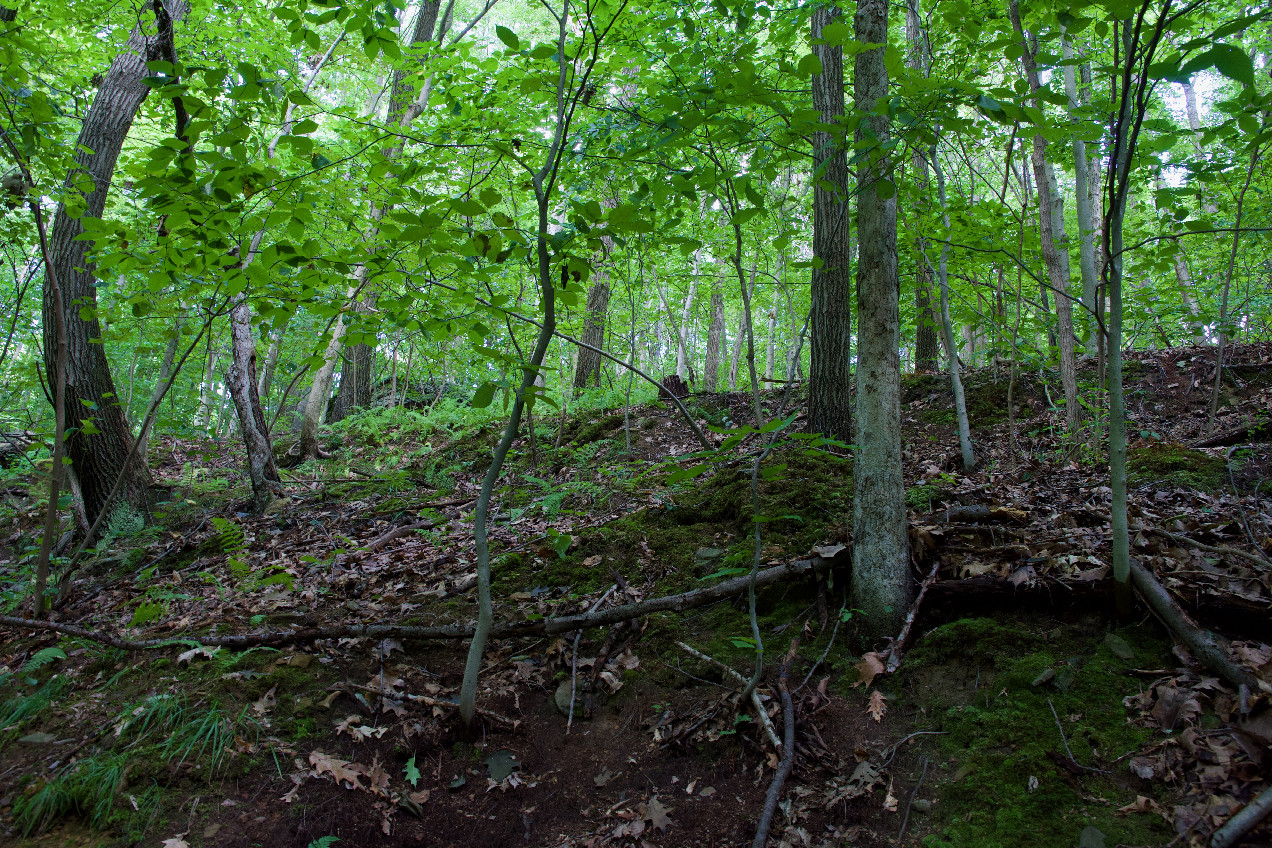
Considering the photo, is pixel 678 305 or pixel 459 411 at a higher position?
pixel 678 305

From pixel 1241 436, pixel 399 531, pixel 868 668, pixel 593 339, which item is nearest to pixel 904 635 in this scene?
pixel 868 668

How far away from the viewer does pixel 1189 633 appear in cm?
219

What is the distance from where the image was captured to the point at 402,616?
11.9 ft

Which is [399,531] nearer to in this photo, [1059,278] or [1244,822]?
[1244,822]

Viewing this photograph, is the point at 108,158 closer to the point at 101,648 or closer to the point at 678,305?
the point at 101,648

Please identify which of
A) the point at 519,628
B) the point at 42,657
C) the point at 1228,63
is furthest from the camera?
the point at 519,628

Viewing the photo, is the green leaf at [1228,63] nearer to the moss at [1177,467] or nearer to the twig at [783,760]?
the twig at [783,760]

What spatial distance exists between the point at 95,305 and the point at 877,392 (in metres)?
7.19

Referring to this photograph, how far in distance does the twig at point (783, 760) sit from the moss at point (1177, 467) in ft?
9.46

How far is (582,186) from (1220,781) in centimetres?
477

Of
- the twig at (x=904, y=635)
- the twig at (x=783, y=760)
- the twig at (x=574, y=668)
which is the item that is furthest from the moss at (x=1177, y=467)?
the twig at (x=574, y=668)

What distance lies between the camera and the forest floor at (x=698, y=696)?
82.5 inches

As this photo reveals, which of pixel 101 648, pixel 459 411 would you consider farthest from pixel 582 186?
pixel 459 411

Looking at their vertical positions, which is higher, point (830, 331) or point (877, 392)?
point (830, 331)
